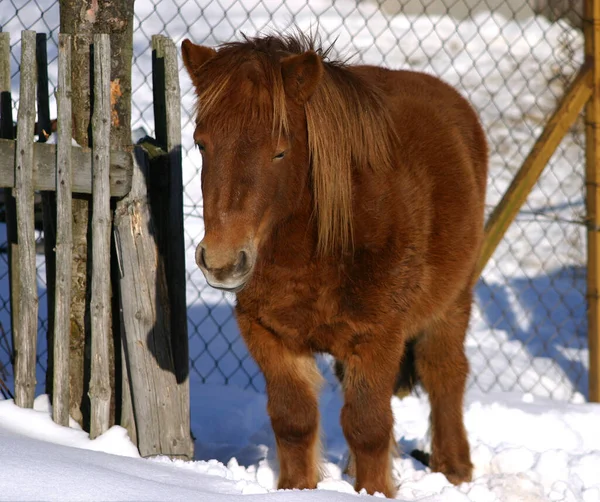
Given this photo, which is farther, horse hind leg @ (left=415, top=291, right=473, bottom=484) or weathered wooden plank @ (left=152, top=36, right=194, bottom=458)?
horse hind leg @ (left=415, top=291, right=473, bottom=484)

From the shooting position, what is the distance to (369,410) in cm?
317

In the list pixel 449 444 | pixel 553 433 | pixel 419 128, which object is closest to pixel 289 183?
pixel 419 128

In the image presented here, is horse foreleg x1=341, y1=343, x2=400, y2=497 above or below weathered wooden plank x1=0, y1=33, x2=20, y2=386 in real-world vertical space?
below

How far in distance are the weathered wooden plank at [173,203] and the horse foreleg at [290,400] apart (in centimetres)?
52

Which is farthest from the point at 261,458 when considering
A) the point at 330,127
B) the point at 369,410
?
the point at 330,127

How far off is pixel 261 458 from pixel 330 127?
193cm

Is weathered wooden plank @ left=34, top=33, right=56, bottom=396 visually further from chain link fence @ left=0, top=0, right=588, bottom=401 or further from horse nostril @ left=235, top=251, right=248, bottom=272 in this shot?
horse nostril @ left=235, top=251, right=248, bottom=272

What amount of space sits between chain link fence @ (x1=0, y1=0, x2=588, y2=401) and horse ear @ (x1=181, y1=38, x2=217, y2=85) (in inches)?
13.7

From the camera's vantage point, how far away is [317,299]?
3004 millimetres

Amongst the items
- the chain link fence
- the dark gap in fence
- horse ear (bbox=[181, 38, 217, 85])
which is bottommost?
the chain link fence

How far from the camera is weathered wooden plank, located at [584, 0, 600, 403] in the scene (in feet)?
16.2

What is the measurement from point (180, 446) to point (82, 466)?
110cm

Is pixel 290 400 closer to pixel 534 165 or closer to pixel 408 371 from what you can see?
pixel 408 371

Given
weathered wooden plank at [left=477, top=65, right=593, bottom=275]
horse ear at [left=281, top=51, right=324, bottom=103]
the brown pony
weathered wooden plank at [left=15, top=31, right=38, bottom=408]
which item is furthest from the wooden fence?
weathered wooden plank at [left=477, top=65, right=593, bottom=275]
